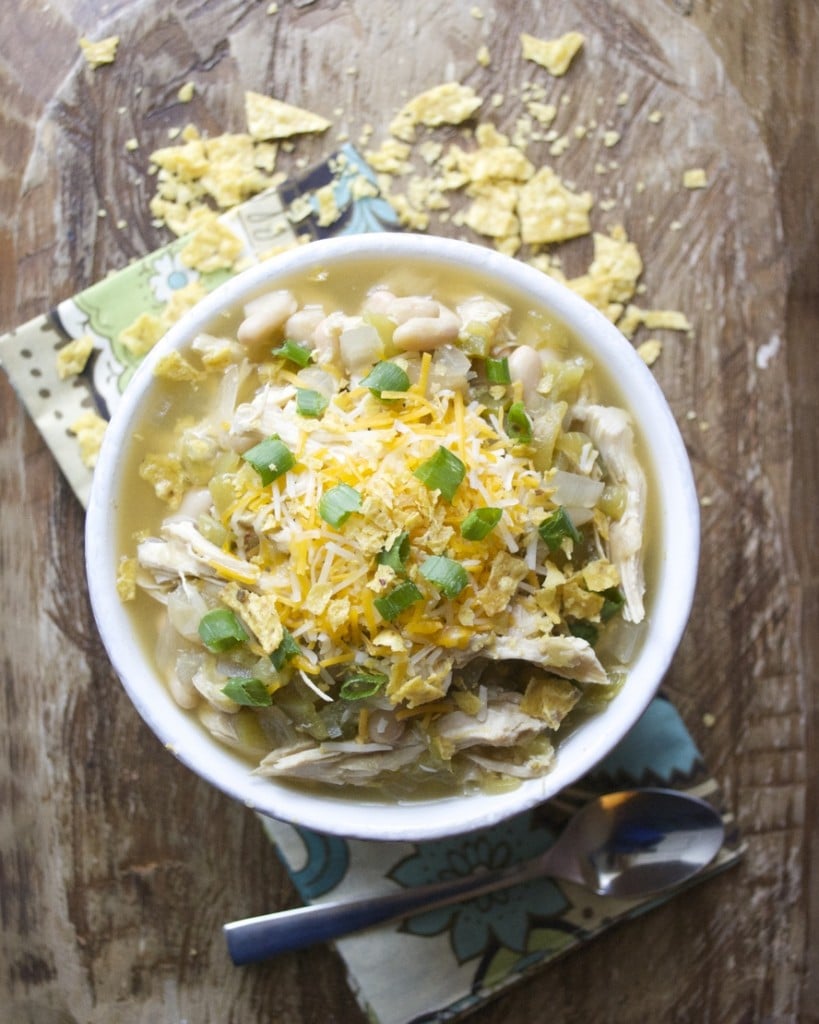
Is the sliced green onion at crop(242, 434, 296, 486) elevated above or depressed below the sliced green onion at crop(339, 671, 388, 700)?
above

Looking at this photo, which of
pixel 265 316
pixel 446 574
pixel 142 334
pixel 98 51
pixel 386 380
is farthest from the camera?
pixel 98 51

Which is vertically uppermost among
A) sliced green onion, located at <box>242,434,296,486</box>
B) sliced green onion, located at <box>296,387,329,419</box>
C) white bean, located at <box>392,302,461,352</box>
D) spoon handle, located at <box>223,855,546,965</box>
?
white bean, located at <box>392,302,461,352</box>

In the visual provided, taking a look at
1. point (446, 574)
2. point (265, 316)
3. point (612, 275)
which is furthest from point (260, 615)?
point (612, 275)

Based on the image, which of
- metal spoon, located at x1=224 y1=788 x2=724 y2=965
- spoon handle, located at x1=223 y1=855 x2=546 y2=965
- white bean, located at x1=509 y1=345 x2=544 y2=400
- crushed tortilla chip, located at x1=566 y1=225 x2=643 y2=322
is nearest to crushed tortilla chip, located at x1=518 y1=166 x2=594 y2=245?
crushed tortilla chip, located at x1=566 y1=225 x2=643 y2=322

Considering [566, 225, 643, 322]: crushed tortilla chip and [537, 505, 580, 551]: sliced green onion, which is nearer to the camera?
[537, 505, 580, 551]: sliced green onion

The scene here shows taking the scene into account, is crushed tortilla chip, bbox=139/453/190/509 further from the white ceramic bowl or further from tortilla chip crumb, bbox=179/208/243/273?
tortilla chip crumb, bbox=179/208/243/273

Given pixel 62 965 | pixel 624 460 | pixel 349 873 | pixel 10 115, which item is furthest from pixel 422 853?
pixel 10 115

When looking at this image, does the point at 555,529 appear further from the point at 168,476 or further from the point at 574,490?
the point at 168,476
